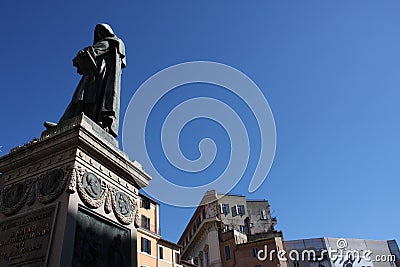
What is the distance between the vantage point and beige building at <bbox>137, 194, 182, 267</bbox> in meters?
33.4

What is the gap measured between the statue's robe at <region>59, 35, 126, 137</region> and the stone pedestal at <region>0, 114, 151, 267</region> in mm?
729

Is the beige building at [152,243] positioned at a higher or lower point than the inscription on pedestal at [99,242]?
higher

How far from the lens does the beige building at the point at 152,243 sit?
109ft

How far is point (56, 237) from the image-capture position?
4.56 meters

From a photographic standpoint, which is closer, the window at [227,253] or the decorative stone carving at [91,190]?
the decorative stone carving at [91,190]

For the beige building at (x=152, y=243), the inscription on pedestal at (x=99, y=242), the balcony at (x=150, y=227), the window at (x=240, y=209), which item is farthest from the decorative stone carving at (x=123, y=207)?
the window at (x=240, y=209)

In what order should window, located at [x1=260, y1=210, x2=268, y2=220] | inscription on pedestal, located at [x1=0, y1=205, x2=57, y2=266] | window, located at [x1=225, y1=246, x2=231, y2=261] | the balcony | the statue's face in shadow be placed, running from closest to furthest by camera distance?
1. inscription on pedestal, located at [x1=0, y1=205, x2=57, y2=266]
2. the statue's face in shadow
3. the balcony
4. window, located at [x1=225, y1=246, x2=231, y2=261]
5. window, located at [x1=260, y1=210, x2=268, y2=220]

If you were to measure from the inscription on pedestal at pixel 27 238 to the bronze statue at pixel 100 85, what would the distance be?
1.83 meters

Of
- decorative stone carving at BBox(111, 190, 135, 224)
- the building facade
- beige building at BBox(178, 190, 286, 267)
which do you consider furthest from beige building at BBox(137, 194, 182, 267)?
decorative stone carving at BBox(111, 190, 135, 224)

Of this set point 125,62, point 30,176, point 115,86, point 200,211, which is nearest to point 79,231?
point 30,176

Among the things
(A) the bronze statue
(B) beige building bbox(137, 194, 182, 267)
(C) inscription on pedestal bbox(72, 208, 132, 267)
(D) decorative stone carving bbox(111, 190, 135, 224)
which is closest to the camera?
(C) inscription on pedestal bbox(72, 208, 132, 267)

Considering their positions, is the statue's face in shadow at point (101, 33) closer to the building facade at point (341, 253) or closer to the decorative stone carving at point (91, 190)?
the decorative stone carving at point (91, 190)

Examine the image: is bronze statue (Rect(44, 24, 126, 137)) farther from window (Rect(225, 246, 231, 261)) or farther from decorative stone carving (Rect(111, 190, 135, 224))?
window (Rect(225, 246, 231, 261))

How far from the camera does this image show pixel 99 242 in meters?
5.17
